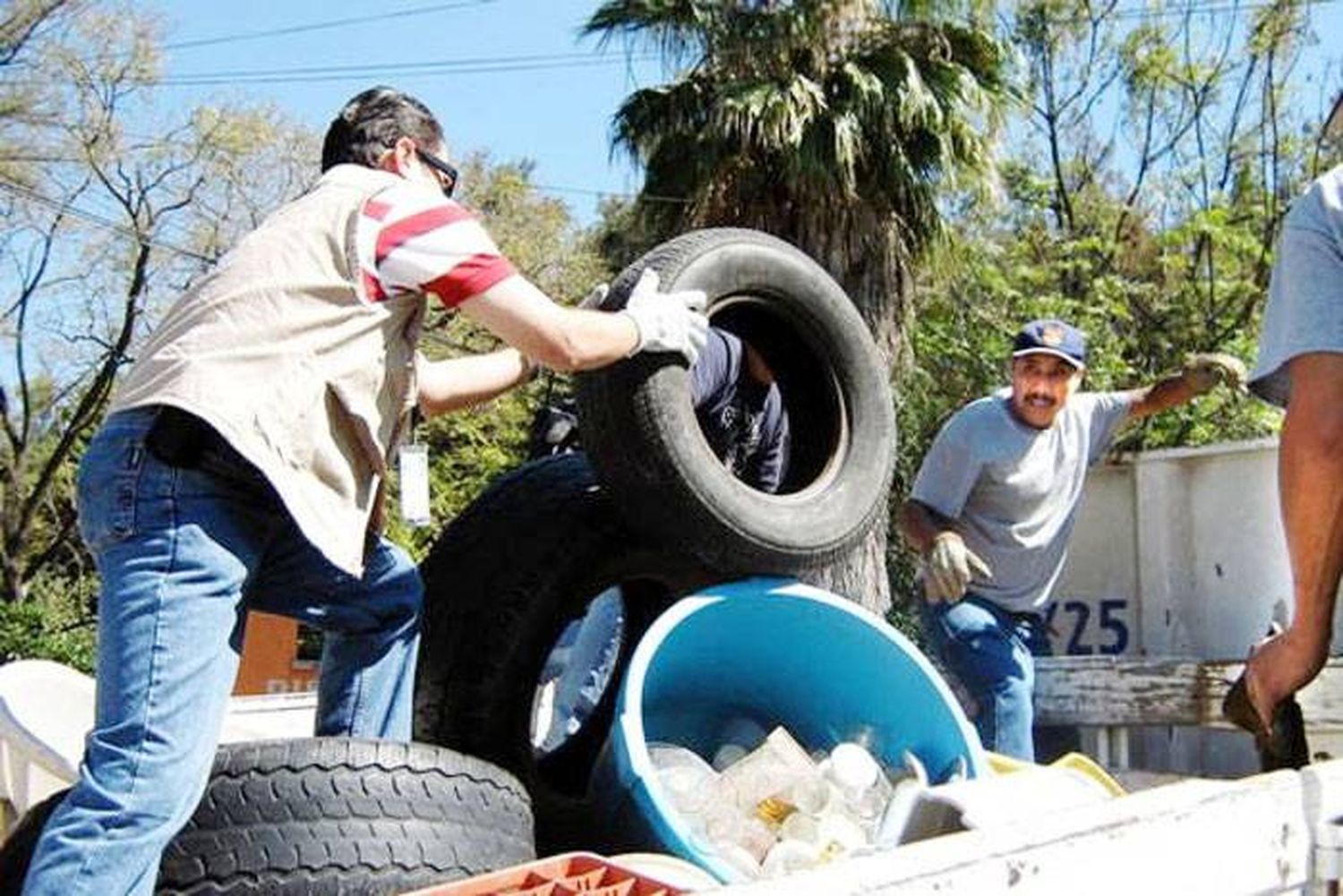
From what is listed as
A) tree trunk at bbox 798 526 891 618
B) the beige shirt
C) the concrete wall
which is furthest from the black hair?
the concrete wall

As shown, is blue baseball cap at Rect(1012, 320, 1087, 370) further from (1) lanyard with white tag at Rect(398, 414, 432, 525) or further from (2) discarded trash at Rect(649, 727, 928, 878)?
(1) lanyard with white tag at Rect(398, 414, 432, 525)

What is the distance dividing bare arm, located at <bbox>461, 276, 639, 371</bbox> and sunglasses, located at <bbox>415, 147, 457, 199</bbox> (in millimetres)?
269

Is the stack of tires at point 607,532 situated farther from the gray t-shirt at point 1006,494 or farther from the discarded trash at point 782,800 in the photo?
the gray t-shirt at point 1006,494

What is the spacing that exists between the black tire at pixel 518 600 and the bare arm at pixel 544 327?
0.52 meters

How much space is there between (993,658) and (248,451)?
8.80 feet

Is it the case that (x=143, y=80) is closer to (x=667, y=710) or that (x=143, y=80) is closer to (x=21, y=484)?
(x=21, y=484)

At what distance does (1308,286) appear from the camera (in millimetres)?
2287

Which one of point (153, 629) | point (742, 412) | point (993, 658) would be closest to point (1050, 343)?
point (993, 658)

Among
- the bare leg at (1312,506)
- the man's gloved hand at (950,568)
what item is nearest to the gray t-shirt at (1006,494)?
the man's gloved hand at (950,568)

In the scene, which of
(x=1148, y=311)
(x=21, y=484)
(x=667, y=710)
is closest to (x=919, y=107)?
(x=1148, y=311)

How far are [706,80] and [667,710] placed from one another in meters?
13.3

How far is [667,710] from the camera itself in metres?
3.53

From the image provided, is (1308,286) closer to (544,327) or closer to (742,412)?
(544,327)

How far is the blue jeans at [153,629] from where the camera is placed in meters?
2.14
